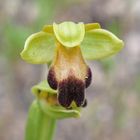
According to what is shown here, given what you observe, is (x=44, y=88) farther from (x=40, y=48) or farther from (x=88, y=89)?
(x=88, y=89)

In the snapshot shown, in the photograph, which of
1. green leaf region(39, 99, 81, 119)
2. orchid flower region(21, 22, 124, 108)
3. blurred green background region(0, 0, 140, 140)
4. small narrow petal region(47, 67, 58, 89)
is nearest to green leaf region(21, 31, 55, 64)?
orchid flower region(21, 22, 124, 108)

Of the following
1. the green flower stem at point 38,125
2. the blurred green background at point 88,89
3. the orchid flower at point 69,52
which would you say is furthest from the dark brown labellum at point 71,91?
the blurred green background at point 88,89

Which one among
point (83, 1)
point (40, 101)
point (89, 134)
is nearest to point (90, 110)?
point (89, 134)

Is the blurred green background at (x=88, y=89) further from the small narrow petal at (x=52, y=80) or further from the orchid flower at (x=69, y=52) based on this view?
the small narrow petal at (x=52, y=80)

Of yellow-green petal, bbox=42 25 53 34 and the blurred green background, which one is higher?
yellow-green petal, bbox=42 25 53 34

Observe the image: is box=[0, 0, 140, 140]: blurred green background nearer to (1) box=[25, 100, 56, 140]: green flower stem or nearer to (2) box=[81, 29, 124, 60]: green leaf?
(1) box=[25, 100, 56, 140]: green flower stem

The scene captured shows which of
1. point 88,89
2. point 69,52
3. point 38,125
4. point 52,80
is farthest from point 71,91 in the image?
point 88,89
